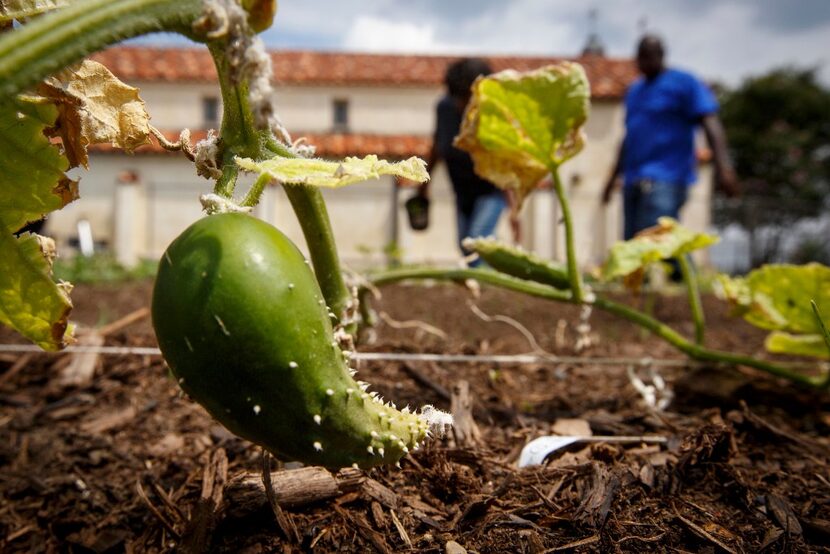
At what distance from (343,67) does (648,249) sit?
15136 millimetres

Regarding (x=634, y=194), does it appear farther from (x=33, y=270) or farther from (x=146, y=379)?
(x=33, y=270)

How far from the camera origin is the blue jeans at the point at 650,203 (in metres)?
4.34

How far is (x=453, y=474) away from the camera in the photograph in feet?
3.84

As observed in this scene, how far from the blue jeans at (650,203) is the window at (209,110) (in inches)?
496

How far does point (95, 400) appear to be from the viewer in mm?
1866

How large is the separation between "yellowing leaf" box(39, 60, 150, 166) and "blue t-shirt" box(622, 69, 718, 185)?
392cm

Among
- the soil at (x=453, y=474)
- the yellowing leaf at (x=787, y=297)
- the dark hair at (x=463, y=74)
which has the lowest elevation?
the soil at (x=453, y=474)

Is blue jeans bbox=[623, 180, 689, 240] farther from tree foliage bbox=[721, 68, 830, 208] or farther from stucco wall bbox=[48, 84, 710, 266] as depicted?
tree foliage bbox=[721, 68, 830, 208]

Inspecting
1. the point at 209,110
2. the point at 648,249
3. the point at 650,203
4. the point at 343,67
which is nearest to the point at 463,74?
the point at 650,203

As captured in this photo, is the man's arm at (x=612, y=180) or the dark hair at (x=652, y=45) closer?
the dark hair at (x=652, y=45)

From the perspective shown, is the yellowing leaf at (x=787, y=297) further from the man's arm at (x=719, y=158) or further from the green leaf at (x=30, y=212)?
the man's arm at (x=719, y=158)

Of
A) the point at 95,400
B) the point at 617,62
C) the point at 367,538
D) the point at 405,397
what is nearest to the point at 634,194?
the point at 405,397

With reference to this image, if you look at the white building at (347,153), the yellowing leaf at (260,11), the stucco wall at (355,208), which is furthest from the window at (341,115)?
the yellowing leaf at (260,11)

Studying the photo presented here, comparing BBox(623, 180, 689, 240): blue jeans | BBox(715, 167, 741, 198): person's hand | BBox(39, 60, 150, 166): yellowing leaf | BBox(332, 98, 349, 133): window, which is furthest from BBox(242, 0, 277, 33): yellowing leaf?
BBox(332, 98, 349, 133): window
